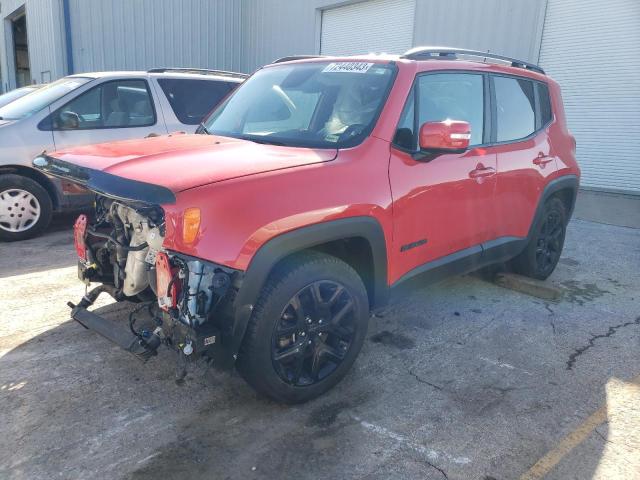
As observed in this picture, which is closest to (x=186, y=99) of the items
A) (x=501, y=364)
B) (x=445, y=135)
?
(x=445, y=135)

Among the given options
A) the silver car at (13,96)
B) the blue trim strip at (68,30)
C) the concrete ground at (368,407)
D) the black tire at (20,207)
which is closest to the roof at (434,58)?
the concrete ground at (368,407)

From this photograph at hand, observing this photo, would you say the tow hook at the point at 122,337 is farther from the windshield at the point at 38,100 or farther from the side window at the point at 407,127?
the windshield at the point at 38,100

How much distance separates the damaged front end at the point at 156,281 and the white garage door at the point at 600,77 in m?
9.40

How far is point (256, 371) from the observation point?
2.51 metres

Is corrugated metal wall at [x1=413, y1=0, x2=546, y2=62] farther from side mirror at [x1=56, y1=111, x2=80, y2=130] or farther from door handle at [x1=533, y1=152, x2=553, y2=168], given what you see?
side mirror at [x1=56, y1=111, x2=80, y2=130]

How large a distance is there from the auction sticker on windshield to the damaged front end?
1672mm

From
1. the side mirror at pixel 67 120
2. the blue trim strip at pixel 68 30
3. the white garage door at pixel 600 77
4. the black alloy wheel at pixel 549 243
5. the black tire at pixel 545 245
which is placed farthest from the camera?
the blue trim strip at pixel 68 30

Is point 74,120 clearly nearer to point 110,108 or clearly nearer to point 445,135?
point 110,108

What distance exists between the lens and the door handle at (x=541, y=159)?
4.21m

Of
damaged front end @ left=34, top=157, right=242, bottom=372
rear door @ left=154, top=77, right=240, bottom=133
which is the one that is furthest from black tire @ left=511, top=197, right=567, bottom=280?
rear door @ left=154, top=77, right=240, bottom=133

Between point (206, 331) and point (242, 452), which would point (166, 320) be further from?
point (242, 452)

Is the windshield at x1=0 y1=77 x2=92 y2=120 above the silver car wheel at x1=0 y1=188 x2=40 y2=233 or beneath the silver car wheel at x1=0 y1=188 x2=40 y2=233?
above

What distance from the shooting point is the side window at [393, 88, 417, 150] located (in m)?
3.05

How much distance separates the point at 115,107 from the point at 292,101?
330 centimetres
